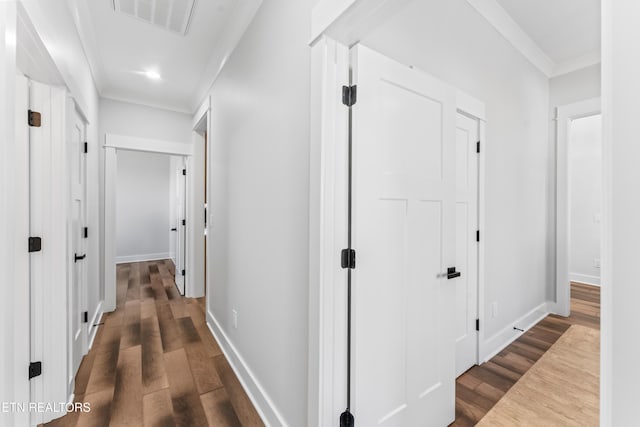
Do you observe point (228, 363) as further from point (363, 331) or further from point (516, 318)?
point (516, 318)

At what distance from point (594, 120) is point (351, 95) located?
216 inches

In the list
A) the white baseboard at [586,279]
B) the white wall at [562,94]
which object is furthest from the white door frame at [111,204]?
the white baseboard at [586,279]

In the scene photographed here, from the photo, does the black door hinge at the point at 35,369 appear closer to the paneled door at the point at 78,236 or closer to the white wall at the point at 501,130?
the paneled door at the point at 78,236

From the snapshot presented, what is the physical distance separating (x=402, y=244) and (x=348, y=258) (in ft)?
1.06

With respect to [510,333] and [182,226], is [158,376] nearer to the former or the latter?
[182,226]

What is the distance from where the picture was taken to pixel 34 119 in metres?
1.59

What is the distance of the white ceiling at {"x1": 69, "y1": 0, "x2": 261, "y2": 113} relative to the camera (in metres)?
2.05

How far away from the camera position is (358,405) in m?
1.22

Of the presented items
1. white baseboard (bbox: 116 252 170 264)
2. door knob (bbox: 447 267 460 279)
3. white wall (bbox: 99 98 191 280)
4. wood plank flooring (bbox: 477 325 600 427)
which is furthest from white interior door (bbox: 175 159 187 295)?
wood plank flooring (bbox: 477 325 600 427)

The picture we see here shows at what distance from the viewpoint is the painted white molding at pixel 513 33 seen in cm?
214

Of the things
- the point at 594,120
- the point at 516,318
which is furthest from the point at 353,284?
the point at 594,120

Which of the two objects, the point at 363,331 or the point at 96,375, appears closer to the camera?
the point at 363,331

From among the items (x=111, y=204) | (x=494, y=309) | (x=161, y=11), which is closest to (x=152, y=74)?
(x=161, y=11)

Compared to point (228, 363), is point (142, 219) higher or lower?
higher
